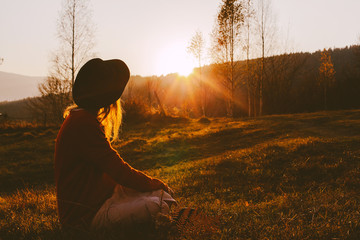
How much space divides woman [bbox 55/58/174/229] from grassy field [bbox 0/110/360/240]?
1.49 ft

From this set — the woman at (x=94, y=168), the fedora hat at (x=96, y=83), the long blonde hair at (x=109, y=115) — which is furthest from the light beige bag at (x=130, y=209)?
the fedora hat at (x=96, y=83)

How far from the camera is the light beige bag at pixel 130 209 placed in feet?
8.23

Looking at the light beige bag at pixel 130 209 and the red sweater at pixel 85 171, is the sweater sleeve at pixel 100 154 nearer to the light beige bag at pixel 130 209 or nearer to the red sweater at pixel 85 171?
the red sweater at pixel 85 171

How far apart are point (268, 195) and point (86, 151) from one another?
427 centimetres

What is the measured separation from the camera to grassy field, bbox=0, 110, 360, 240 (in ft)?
10.2

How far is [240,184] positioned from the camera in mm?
6457

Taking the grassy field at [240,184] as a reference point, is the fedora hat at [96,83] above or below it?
above

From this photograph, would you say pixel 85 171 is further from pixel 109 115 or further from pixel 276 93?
pixel 276 93

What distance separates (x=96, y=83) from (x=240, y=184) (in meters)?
5.00

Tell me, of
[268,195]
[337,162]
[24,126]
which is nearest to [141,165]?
[268,195]

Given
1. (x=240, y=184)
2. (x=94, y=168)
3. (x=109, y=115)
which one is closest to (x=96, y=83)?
→ (x=109, y=115)

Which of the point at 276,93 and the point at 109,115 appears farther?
the point at 276,93

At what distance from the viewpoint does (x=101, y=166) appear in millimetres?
2455

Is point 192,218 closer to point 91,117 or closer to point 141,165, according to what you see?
point 91,117
